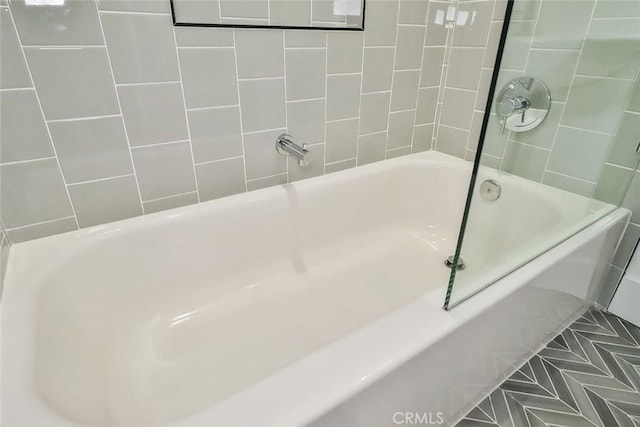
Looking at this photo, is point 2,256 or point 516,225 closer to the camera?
point 2,256

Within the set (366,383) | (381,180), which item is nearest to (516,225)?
(381,180)

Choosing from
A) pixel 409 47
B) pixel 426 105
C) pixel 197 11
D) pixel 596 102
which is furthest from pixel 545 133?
pixel 197 11

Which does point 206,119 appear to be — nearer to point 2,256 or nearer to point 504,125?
point 2,256

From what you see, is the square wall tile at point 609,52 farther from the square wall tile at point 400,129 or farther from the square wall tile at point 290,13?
the square wall tile at point 290,13

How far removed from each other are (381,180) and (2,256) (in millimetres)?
1308

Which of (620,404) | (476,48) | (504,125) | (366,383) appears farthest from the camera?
(476,48)

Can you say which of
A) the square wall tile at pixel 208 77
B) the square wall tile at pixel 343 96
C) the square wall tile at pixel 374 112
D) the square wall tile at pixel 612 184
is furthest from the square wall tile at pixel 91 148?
the square wall tile at pixel 612 184

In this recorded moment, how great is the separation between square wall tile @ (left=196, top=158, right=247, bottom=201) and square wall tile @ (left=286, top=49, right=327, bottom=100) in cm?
32

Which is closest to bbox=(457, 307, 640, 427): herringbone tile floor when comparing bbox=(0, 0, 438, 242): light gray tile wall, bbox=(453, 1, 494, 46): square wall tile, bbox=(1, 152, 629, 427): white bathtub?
bbox=(1, 152, 629, 427): white bathtub

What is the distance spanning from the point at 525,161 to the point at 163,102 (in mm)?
1368

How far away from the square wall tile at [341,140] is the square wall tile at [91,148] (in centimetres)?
74

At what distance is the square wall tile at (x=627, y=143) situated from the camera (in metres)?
1.22

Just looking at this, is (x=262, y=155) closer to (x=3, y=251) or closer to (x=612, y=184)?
(x=3, y=251)

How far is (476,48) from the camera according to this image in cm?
147
